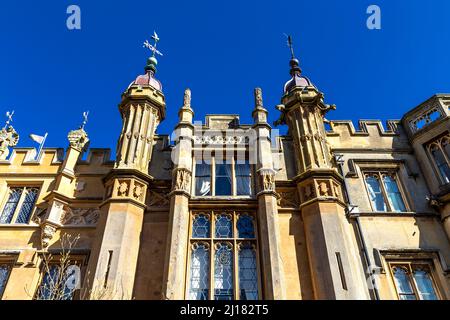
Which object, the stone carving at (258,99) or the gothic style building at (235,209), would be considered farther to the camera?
the stone carving at (258,99)

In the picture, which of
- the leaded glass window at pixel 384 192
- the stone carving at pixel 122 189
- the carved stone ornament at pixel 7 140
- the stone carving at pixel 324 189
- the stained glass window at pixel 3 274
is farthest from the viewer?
the carved stone ornament at pixel 7 140

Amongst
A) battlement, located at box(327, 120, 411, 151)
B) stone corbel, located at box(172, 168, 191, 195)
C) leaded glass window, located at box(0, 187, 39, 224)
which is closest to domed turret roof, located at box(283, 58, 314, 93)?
battlement, located at box(327, 120, 411, 151)

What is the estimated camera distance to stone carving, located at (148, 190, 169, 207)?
12047 mm

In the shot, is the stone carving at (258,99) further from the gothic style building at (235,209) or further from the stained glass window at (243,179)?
the stained glass window at (243,179)

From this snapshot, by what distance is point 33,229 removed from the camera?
12.0 metres

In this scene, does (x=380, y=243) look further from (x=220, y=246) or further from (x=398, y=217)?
(x=220, y=246)

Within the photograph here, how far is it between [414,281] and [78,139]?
41.7 ft

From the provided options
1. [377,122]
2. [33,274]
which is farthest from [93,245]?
[377,122]

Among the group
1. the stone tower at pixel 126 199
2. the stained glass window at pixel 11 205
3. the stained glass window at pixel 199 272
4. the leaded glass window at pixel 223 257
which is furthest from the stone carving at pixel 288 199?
the stained glass window at pixel 11 205

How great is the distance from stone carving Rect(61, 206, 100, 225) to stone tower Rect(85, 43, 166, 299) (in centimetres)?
90

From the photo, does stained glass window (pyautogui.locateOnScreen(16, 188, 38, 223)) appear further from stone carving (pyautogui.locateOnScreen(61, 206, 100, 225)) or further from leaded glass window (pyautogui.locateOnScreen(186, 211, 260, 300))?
leaded glass window (pyautogui.locateOnScreen(186, 211, 260, 300))

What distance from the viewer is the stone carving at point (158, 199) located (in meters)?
12.0

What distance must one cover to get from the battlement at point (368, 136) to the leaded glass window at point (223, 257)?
206 inches

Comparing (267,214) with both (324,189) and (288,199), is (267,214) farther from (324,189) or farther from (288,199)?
(324,189)
